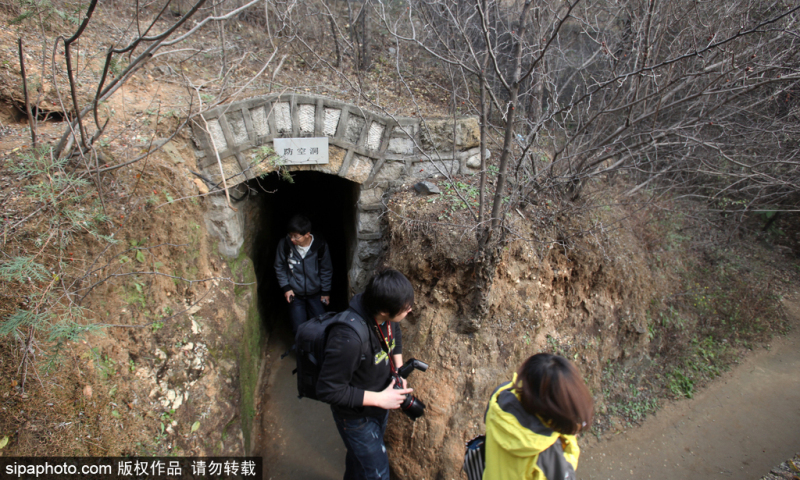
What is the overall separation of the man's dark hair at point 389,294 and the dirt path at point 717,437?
264cm

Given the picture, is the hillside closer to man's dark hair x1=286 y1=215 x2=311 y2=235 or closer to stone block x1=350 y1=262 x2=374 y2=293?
stone block x1=350 y1=262 x2=374 y2=293

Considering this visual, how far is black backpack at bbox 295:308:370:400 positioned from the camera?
189 centimetres

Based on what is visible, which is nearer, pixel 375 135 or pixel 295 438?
pixel 295 438

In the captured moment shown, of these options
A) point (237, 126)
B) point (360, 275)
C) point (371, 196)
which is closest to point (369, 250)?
point (360, 275)

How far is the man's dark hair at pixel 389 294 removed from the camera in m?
1.85

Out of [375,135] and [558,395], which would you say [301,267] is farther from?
[558,395]

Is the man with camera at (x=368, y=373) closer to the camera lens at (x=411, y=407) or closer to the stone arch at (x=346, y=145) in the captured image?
the camera lens at (x=411, y=407)

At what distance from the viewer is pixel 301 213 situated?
4602 mm

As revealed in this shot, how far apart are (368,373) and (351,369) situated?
235 mm

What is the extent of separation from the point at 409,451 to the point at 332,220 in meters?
3.69

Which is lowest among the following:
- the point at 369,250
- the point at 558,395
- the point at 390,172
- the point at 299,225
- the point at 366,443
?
the point at 366,443

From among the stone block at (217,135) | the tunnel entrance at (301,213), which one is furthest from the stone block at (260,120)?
the tunnel entrance at (301,213)

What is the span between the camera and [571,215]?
3740mm

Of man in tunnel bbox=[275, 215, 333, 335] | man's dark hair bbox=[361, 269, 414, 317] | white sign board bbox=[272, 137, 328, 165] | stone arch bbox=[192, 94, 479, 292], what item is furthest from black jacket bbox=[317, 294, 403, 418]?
white sign board bbox=[272, 137, 328, 165]
